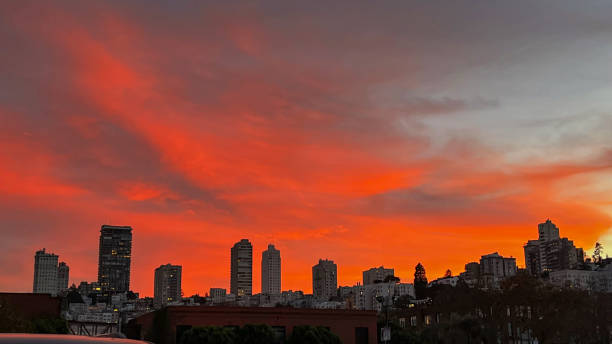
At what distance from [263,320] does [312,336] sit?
411 centimetres

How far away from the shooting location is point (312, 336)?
51.9m

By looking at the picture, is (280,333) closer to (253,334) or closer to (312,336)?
(312,336)

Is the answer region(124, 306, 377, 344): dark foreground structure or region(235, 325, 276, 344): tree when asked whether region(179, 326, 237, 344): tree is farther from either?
region(124, 306, 377, 344): dark foreground structure

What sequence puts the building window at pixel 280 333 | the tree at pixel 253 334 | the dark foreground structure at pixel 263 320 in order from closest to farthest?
the tree at pixel 253 334
the dark foreground structure at pixel 263 320
the building window at pixel 280 333

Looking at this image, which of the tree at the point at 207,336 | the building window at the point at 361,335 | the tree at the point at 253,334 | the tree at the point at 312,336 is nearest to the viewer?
the tree at the point at 207,336

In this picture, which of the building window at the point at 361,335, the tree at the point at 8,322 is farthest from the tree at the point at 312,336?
the tree at the point at 8,322

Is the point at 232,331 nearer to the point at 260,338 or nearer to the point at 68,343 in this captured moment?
the point at 260,338

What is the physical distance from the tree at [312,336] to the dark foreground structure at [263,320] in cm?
108

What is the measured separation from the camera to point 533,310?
2879 inches

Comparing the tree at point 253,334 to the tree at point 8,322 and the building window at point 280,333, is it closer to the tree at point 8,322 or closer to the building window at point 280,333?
the building window at point 280,333

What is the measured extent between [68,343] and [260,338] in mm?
46329

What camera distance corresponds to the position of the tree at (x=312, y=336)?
51938mm

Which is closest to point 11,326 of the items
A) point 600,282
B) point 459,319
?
point 459,319

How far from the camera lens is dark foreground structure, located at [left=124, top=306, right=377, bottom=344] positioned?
5091 cm
